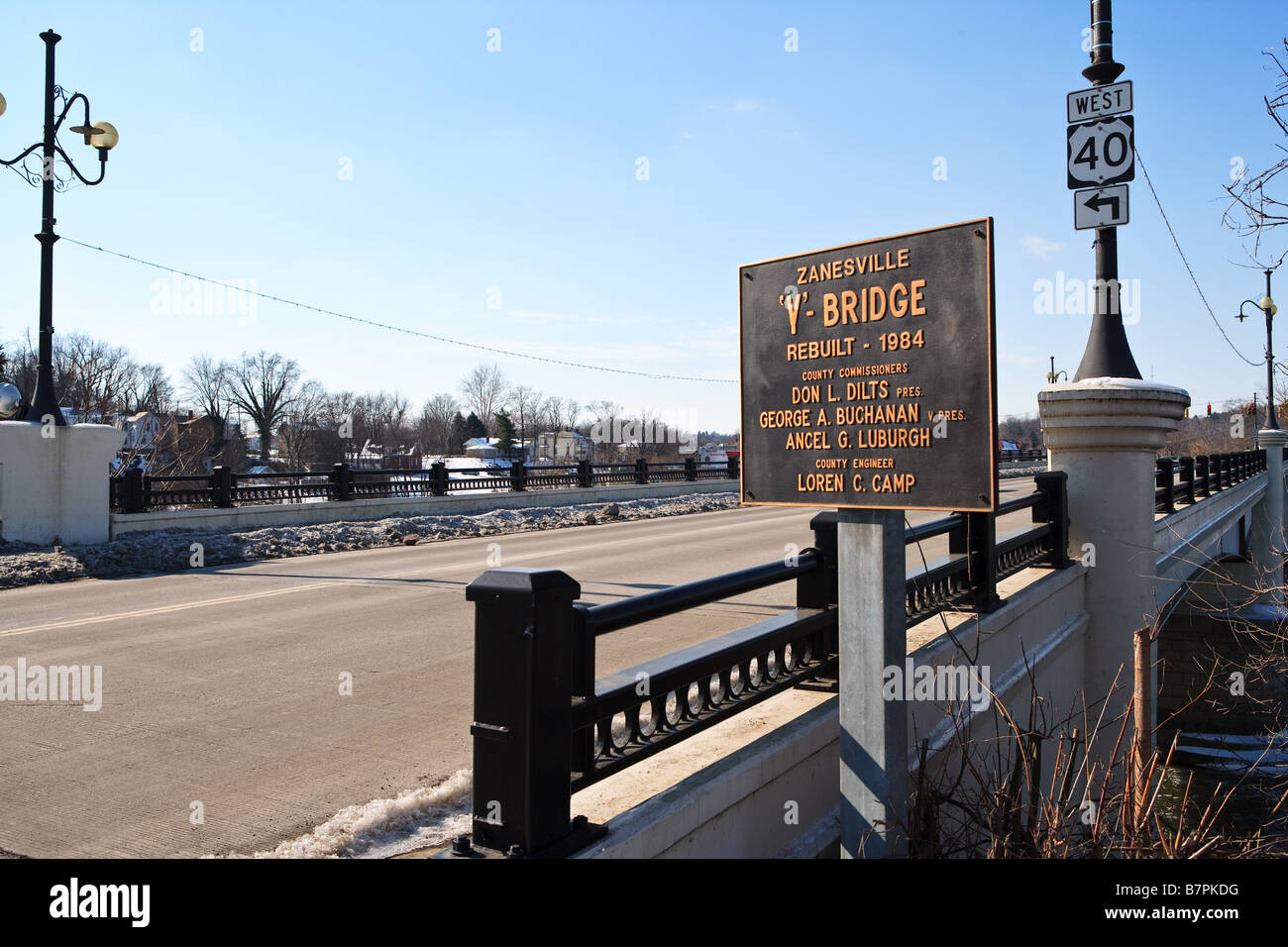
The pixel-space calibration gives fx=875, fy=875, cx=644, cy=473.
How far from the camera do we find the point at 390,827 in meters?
3.94

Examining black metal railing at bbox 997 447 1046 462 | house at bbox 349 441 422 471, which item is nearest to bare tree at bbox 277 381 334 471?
house at bbox 349 441 422 471

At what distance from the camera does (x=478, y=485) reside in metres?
25.7

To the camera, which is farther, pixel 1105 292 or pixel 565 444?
pixel 565 444

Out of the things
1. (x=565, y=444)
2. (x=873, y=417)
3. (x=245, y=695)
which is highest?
(x=565, y=444)

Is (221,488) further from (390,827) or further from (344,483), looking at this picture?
(390,827)

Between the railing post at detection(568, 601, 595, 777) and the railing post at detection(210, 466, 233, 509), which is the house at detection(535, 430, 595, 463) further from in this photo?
the railing post at detection(568, 601, 595, 777)

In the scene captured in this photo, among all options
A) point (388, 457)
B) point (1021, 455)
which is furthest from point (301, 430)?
point (1021, 455)

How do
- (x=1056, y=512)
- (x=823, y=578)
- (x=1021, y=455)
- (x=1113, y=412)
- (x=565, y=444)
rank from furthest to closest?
(x=565, y=444), (x=1021, y=455), (x=1056, y=512), (x=1113, y=412), (x=823, y=578)

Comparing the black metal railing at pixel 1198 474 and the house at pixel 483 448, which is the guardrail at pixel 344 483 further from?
the house at pixel 483 448

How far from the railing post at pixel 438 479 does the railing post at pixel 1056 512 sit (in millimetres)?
17433

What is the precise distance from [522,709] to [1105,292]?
7682mm

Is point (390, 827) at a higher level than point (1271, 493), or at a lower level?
lower

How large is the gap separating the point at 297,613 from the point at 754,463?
24.1ft
